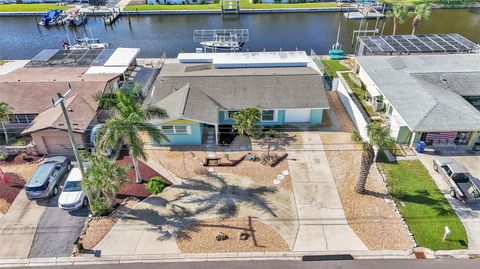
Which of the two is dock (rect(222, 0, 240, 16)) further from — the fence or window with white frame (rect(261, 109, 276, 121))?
window with white frame (rect(261, 109, 276, 121))

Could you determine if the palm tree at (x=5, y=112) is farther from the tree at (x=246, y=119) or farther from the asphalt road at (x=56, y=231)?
the tree at (x=246, y=119)

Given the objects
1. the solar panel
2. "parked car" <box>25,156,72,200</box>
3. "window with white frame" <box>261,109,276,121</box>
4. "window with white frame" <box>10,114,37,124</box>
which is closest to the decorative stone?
"parked car" <box>25,156,72,200</box>


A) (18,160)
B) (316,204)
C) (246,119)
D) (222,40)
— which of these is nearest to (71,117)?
(18,160)

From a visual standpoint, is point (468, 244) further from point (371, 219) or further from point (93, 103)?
point (93, 103)

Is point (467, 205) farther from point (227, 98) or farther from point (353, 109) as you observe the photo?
point (227, 98)

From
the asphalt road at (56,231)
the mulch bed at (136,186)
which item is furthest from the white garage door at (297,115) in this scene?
the asphalt road at (56,231)

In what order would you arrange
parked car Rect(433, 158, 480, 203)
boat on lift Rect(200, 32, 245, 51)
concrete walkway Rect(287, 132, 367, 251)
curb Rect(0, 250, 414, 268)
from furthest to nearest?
boat on lift Rect(200, 32, 245, 51) < parked car Rect(433, 158, 480, 203) < concrete walkway Rect(287, 132, 367, 251) < curb Rect(0, 250, 414, 268)
